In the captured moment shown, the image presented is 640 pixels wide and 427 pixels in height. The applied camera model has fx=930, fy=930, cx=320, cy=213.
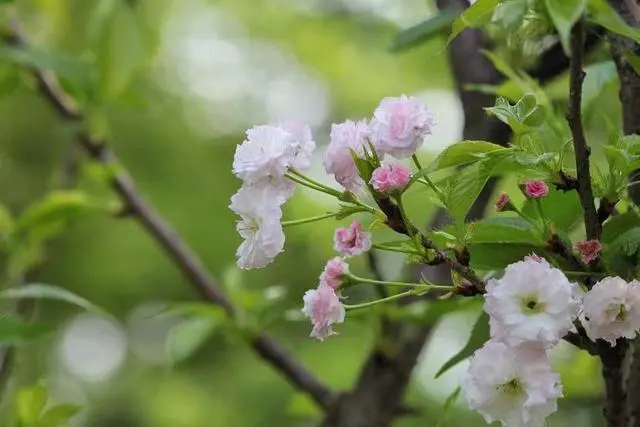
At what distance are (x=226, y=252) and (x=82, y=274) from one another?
1.15ft

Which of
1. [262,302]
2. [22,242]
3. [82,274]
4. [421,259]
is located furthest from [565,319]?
[82,274]

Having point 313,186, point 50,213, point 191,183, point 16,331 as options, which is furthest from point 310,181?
point 191,183

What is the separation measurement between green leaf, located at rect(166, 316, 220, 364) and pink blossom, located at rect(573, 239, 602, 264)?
15.1 inches

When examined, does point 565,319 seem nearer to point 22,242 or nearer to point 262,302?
point 262,302

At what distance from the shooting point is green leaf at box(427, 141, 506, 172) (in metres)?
0.32

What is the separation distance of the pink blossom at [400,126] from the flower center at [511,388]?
3.4 inches

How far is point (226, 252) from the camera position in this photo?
6.18 feet

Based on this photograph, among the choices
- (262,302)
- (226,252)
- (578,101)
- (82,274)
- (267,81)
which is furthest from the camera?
(267,81)

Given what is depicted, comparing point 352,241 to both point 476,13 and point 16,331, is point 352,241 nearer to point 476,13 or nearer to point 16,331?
point 476,13

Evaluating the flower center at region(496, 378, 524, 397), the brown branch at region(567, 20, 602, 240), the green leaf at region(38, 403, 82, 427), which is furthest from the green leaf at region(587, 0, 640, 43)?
the green leaf at region(38, 403, 82, 427)

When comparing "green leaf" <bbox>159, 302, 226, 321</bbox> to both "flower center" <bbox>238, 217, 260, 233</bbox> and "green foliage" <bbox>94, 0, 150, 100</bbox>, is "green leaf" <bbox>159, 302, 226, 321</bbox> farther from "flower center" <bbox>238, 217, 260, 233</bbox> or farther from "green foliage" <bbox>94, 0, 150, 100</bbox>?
"flower center" <bbox>238, 217, 260, 233</bbox>

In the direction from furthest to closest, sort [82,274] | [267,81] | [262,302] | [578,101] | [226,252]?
[267,81]
[82,274]
[226,252]
[262,302]
[578,101]

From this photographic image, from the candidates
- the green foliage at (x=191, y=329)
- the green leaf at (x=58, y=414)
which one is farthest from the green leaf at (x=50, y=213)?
the green leaf at (x=58, y=414)

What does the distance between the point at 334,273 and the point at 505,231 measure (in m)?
0.07
